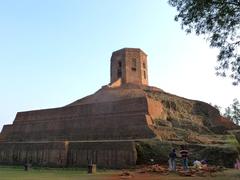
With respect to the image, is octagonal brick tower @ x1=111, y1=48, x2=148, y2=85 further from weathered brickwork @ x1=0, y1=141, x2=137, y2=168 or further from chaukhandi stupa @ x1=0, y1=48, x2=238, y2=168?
weathered brickwork @ x1=0, y1=141, x2=137, y2=168

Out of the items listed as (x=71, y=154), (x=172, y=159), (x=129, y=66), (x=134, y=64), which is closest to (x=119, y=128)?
(x=71, y=154)

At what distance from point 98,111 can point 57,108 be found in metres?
4.40

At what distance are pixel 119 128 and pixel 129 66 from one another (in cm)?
1095

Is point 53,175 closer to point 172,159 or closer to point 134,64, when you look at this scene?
point 172,159

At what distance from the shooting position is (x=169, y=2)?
1130 cm

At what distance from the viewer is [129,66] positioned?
105ft

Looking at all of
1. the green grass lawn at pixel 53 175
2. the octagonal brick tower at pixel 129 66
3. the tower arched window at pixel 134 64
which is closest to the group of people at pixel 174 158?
the green grass lawn at pixel 53 175

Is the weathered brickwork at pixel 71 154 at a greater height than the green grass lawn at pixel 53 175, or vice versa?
the weathered brickwork at pixel 71 154

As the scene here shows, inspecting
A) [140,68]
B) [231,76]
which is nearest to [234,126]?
[140,68]

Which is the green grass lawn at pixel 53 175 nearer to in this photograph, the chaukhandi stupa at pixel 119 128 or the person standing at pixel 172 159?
the person standing at pixel 172 159

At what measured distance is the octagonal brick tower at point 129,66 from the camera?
32.1 metres

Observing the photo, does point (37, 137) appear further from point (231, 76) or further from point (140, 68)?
point (231, 76)

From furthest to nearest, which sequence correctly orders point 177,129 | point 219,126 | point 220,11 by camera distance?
1. point 219,126
2. point 177,129
3. point 220,11

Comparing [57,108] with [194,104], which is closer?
[57,108]
